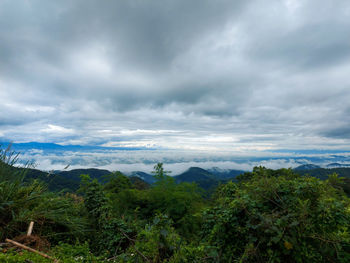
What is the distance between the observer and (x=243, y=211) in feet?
8.12

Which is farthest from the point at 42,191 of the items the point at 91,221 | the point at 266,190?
the point at 266,190

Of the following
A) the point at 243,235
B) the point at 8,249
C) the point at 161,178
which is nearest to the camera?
the point at 243,235

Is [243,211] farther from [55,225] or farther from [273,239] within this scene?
[55,225]

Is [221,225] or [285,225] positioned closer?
[285,225]

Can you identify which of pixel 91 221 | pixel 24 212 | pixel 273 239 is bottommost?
pixel 91 221

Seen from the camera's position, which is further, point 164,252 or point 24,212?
point 24,212

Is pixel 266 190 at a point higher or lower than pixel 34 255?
higher

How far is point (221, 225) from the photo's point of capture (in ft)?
8.26

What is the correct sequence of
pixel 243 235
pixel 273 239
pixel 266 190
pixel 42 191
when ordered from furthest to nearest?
pixel 42 191 < pixel 266 190 < pixel 243 235 < pixel 273 239

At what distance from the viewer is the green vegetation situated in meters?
2.10

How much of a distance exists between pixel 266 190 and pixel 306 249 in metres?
0.82

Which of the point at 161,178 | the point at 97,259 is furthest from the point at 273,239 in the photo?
the point at 161,178

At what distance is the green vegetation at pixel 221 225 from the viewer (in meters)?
2.10

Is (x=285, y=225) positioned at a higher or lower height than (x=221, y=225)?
higher
